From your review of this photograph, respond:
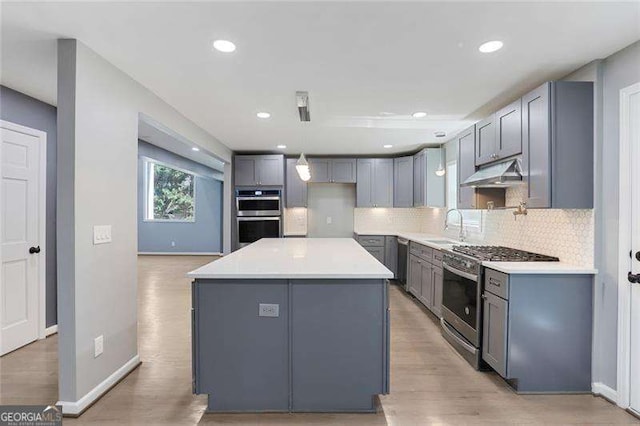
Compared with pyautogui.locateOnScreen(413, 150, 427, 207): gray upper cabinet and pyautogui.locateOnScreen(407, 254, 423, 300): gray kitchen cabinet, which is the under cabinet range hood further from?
pyautogui.locateOnScreen(413, 150, 427, 207): gray upper cabinet

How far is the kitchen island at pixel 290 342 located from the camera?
2.13 m

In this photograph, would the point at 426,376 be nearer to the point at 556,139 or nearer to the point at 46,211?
the point at 556,139

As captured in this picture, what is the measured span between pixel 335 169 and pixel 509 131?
3.66 meters

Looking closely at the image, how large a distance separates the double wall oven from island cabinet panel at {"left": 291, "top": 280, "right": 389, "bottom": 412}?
3.80 m

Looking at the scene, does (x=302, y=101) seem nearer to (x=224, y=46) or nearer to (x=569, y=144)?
(x=224, y=46)

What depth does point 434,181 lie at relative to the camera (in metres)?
5.34

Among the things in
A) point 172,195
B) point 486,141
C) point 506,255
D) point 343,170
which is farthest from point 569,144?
point 172,195

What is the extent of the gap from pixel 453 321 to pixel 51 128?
15.3 feet

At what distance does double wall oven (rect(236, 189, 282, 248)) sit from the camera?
5.85m

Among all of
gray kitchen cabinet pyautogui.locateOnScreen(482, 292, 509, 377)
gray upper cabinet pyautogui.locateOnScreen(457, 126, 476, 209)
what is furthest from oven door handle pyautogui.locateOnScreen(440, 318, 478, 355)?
gray upper cabinet pyautogui.locateOnScreen(457, 126, 476, 209)

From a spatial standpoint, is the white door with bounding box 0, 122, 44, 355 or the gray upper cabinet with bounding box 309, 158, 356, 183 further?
the gray upper cabinet with bounding box 309, 158, 356, 183

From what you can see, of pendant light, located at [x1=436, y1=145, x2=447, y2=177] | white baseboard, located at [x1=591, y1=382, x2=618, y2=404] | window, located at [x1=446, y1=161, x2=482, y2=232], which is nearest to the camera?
white baseboard, located at [x1=591, y1=382, x2=618, y2=404]

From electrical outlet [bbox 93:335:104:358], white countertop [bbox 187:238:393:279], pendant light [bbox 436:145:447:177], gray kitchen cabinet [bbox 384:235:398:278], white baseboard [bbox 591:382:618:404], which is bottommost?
white baseboard [bbox 591:382:618:404]

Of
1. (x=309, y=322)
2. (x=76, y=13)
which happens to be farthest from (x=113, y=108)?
(x=309, y=322)
